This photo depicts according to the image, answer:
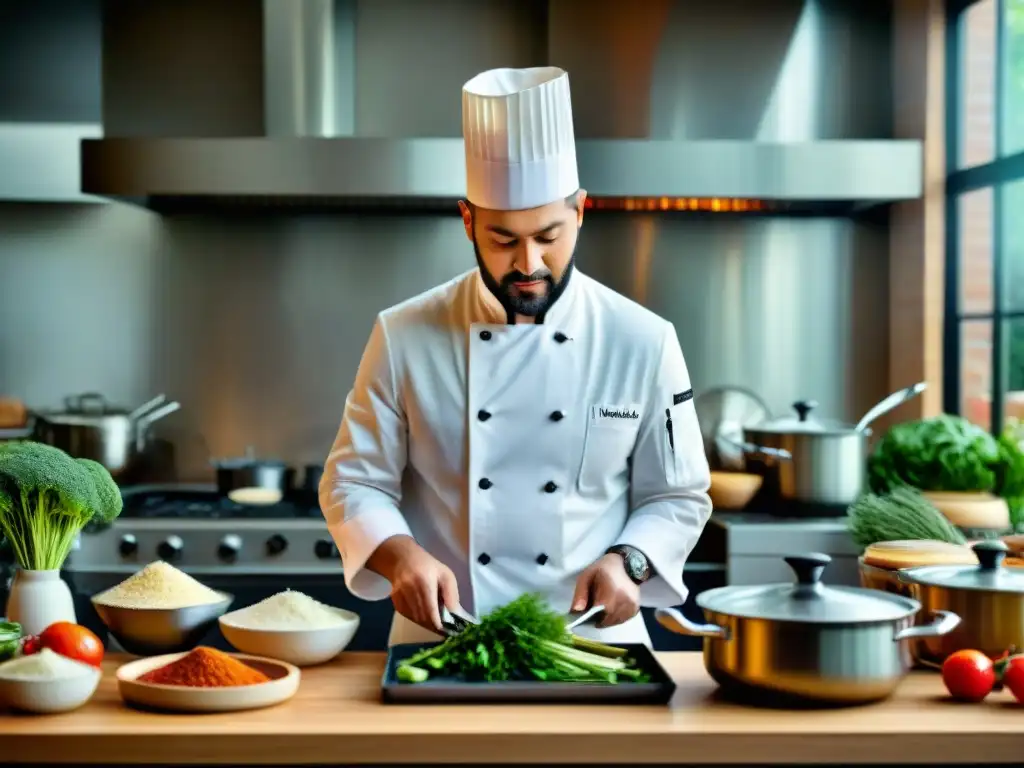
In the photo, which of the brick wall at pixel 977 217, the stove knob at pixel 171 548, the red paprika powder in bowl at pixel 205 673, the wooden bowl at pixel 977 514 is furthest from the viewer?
the brick wall at pixel 977 217

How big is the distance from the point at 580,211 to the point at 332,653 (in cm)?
86

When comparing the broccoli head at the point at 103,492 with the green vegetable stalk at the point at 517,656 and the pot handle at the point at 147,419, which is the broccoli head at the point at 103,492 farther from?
the pot handle at the point at 147,419

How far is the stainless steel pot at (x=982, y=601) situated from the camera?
73.0 inches

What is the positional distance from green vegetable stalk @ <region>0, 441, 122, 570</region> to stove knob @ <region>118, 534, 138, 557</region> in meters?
1.63

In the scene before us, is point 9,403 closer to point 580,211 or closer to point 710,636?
point 580,211

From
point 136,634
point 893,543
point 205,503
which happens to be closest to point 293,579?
point 205,503

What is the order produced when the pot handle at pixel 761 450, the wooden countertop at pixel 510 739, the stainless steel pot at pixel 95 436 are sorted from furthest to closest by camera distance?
the stainless steel pot at pixel 95 436 → the pot handle at pixel 761 450 → the wooden countertop at pixel 510 739

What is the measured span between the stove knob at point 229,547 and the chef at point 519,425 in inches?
52.9

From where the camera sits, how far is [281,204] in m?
4.20

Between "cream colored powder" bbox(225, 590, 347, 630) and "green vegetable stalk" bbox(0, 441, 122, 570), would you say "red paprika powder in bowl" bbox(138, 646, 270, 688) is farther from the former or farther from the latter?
"green vegetable stalk" bbox(0, 441, 122, 570)

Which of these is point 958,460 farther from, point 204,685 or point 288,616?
point 204,685

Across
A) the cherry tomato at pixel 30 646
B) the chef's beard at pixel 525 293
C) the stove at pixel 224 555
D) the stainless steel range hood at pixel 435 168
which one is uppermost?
the stainless steel range hood at pixel 435 168

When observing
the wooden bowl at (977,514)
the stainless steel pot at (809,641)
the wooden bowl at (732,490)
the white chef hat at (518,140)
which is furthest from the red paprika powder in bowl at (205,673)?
the wooden bowl at (732,490)

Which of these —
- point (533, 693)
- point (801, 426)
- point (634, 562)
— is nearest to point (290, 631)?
point (533, 693)
